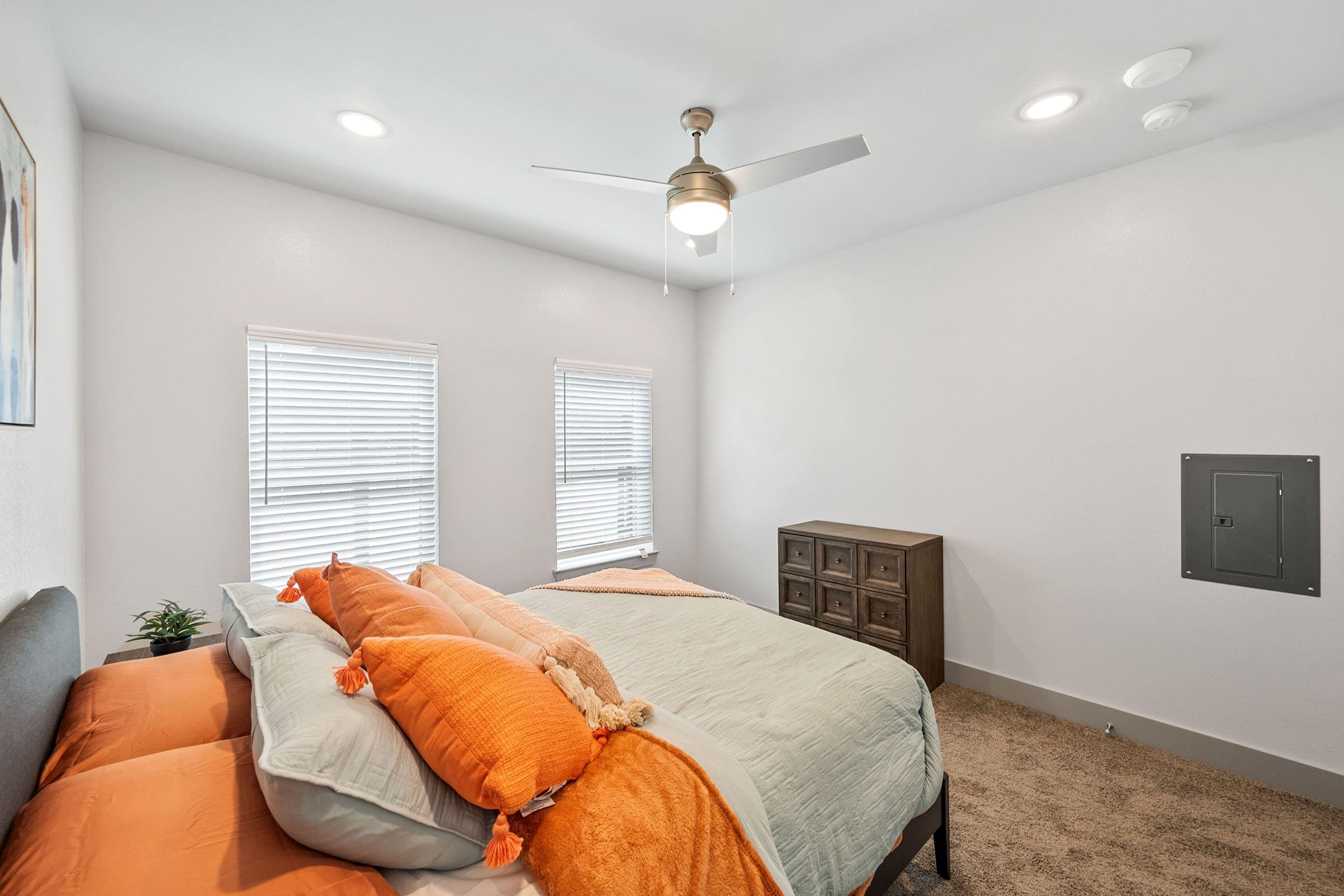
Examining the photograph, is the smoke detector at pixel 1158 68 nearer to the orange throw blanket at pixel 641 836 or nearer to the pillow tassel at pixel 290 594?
the orange throw blanket at pixel 641 836

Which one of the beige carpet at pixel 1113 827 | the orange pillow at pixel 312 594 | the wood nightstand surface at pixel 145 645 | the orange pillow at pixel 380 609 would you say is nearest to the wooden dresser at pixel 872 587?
the beige carpet at pixel 1113 827

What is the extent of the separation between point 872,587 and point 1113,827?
1.40 meters

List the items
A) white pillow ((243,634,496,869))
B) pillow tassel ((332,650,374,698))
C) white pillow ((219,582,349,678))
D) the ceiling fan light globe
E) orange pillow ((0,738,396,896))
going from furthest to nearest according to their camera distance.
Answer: the ceiling fan light globe → white pillow ((219,582,349,678)) → pillow tassel ((332,650,374,698)) → white pillow ((243,634,496,869)) → orange pillow ((0,738,396,896))

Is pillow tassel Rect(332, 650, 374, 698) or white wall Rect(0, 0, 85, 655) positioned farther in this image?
white wall Rect(0, 0, 85, 655)

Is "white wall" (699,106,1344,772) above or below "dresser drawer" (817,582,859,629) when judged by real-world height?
above

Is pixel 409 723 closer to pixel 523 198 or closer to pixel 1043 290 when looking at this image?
pixel 523 198

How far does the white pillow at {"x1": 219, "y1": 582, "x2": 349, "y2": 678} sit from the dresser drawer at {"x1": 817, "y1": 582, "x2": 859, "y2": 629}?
2.72 metres

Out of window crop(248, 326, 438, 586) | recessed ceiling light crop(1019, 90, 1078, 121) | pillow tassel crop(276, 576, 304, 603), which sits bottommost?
pillow tassel crop(276, 576, 304, 603)

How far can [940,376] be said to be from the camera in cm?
345

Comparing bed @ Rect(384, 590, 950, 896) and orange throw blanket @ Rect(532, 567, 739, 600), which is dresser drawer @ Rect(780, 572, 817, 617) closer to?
orange throw blanket @ Rect(532, 567, 739, 600)

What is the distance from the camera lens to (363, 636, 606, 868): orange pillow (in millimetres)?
1048

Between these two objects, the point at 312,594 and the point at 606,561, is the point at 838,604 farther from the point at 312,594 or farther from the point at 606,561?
the point at 312,594

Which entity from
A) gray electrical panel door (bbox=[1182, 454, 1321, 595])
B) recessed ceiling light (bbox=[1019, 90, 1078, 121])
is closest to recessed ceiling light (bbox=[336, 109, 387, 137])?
recessed ceiling light (bbox=[1019, 90, 1078, 121])

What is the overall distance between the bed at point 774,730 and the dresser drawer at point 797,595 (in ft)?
4.59
